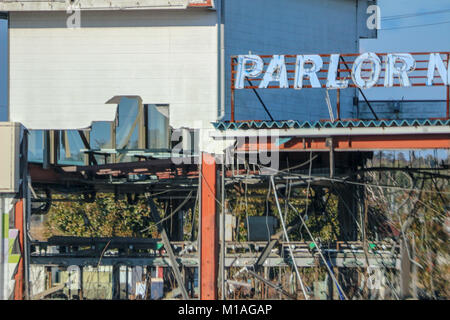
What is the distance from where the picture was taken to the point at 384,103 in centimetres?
3170

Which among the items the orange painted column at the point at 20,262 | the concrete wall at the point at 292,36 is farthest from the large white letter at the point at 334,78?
the orange painted column at the point at 20,262

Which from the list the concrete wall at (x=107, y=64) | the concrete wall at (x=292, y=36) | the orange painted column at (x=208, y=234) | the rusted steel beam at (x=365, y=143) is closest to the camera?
the rusted steel beam at (x=365, y=143)

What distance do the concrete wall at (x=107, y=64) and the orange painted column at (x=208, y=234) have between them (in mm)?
1895

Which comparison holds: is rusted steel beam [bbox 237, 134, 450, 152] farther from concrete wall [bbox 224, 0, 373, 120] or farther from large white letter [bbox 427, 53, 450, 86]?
concrete wall [bbox 224, 0, 373, 120]

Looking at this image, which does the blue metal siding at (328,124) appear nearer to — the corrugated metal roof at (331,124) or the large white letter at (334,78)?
the corrugated metal roof at (331,124)

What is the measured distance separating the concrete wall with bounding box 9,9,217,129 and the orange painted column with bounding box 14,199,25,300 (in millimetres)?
2961

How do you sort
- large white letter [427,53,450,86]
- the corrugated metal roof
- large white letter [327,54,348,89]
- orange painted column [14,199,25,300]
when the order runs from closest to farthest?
1. the corrugated metal roof
2. large white letter [427,53,450,86]
3. large white letter [327,54,348,89]
4. orange painted column [14,199,25,300]

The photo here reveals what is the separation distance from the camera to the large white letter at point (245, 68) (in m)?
22.9

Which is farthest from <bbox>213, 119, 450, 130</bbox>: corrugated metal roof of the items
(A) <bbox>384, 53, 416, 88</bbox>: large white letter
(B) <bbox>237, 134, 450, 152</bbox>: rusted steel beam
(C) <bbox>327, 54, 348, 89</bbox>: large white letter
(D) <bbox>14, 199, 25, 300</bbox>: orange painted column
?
(D) <bbox>14, 199, 25, 300</bbox>: orange painted column

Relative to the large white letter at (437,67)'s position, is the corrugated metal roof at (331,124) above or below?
below

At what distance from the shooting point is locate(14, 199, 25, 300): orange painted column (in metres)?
23.2

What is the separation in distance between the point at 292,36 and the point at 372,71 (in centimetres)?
682
